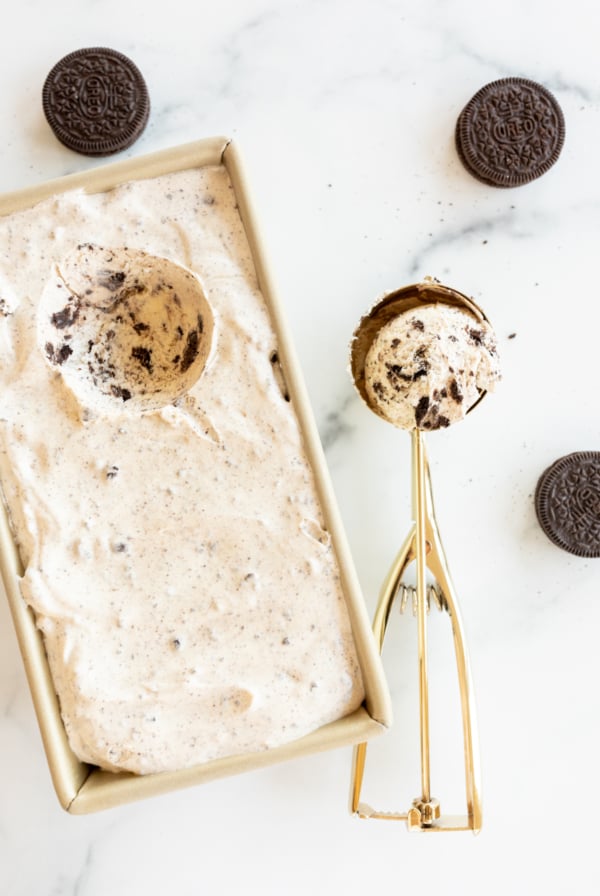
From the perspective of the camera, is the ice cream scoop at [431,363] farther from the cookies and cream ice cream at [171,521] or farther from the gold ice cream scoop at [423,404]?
the cookies and cream ice cream at [171,521]

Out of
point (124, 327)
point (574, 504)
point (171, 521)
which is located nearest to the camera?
point (171, 521)

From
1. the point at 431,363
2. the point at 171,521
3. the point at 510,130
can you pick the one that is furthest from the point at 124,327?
the point at 510,130

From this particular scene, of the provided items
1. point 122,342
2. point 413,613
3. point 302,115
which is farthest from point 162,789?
point 302,115

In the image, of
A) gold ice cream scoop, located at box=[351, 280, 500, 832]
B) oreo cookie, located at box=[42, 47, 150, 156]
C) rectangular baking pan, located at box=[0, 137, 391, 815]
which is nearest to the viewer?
rectangular baking pan, located at box=[0, 137, 391, 815]

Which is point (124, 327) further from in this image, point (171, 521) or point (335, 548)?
point (335, 548)

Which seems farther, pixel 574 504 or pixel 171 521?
pixel 574 504

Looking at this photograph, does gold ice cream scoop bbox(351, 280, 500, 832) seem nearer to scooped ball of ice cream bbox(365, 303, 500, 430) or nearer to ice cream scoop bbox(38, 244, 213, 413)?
scooped ball of ice cream bbox(365, 303, 500, 430)

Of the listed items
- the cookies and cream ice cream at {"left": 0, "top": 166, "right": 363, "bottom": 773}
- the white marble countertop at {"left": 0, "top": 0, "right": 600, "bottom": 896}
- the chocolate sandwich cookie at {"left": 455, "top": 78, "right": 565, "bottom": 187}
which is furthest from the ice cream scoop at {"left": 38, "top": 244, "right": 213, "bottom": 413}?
the chocolate sandwich cookie at {"left": 455, "top": 78, "right": 565, "bottom": 187}

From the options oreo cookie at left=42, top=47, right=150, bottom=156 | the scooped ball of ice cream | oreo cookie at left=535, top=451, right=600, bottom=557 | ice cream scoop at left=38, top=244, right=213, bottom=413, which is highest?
oreo cookie at left=42, top=47, right=150, bottom=156
